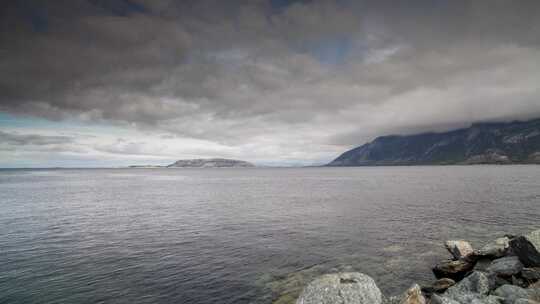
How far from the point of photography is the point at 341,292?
17.4 meters

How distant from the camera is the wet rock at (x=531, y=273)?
2120 cm

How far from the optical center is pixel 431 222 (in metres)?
52.3

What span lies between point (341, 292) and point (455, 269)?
17.1m

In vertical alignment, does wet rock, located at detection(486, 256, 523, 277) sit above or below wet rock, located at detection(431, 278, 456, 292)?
above

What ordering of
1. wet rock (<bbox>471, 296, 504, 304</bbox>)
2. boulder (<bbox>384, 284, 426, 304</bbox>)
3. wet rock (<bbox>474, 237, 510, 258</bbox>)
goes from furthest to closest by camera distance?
wet rock (<bbox>474, 237, 510, 258</bbox>) → boulder (<bbox>384, 284, 426, 304</bbox>) → wet rock (<bbox>471, 296, 504, 304</bbox>)

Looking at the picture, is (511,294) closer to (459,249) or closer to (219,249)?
(459,249)

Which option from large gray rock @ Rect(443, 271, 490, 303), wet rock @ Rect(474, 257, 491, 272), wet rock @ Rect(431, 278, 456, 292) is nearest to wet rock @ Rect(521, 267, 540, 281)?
large gray rock @ Rect(443, 271, 490, 303)

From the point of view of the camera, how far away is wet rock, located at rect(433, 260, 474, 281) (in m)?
27.1

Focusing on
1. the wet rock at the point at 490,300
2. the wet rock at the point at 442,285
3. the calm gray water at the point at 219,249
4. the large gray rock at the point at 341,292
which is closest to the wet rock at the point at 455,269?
the calm gray water at the point at 219,249

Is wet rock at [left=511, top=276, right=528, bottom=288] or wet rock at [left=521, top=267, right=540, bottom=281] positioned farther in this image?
wet rock at [left=511, top=276, right=528, bottom=288]

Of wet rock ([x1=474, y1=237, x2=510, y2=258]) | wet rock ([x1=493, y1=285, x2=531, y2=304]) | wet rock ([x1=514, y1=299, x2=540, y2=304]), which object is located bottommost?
wet rock ([x1=474, y1=237, x2=510, y2=258])

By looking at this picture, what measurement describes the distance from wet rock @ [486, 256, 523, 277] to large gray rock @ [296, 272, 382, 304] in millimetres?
13373

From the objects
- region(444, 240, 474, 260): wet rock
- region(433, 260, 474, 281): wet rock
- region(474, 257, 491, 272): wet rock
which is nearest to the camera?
region(474, 257, 491, 272): wet rock

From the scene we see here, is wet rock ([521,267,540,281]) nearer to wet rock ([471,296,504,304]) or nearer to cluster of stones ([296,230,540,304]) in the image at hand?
cluster of stones ([296,230,540,304])
